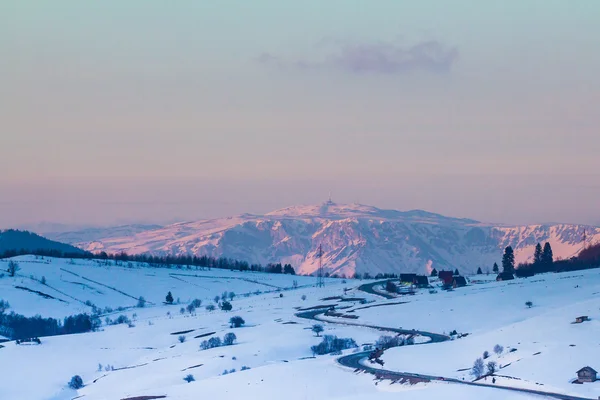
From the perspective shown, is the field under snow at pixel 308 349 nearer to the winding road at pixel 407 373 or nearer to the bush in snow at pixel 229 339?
the bush in snow at pixel 229 339

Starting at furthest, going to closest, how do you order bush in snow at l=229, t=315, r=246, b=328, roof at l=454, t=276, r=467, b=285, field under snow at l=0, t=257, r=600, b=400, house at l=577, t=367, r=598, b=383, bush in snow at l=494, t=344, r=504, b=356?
1. roof at l=454, t=276, r=467, b=285
2. bush in snow at l=229, t=315, r=246, b=328
3. bush in snow at l=494, t=344, r=504, b=356
4. field under snow at l=0, t=257, r=600, b=400
5. house at l=577, t=367, r=598, b=383

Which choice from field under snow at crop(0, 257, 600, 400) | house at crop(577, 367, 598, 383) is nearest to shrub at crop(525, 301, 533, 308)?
→ field under snow at crop(0, 257, 600, 400)

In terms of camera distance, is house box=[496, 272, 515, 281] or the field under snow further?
house box=[496, 272, 515, 281]

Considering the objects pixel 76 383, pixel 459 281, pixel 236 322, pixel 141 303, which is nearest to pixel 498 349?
pixel 76 383

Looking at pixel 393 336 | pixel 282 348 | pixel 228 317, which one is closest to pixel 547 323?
pixel 393 336

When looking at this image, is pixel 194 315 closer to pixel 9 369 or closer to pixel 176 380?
pixel 9 369

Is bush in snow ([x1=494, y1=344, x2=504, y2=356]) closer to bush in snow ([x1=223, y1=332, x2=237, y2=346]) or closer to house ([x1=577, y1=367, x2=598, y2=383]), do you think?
house ([x1=577, y1=367, x2=598, y2=383])

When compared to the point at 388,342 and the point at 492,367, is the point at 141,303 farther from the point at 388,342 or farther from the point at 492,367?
the point at 492,367
